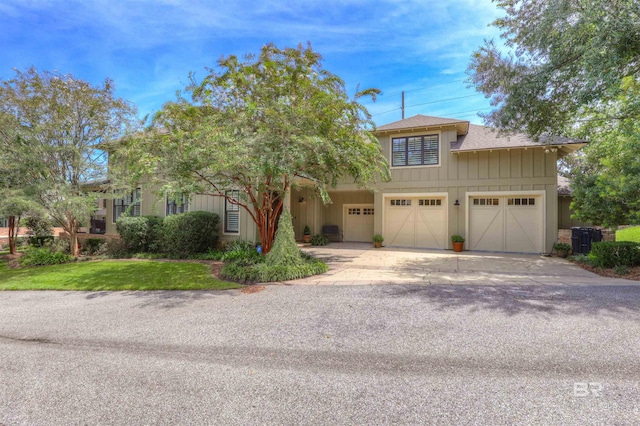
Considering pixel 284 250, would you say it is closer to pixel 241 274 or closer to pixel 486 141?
pixel 241 274

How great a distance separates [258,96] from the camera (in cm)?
791

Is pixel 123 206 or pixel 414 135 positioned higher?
pixel 414 135

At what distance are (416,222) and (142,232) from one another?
11.4m

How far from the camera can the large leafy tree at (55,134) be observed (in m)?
9.96

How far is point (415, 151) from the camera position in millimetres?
13312

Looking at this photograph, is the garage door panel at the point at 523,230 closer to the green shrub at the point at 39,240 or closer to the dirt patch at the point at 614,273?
the dirt patch at the point at 614,273

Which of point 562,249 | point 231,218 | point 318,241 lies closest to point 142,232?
point 231,218

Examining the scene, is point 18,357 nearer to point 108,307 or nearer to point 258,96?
point 108,307

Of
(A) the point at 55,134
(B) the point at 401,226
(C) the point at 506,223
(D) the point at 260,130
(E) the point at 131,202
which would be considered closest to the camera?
(D) the point at 260,130

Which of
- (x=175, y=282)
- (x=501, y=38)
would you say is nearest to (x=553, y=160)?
(x=501, y=38)

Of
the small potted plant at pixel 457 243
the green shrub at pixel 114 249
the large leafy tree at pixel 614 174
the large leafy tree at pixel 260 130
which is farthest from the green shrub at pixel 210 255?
the large leafy tree at pixel 614 174

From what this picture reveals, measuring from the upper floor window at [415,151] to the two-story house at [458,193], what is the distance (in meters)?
0.04

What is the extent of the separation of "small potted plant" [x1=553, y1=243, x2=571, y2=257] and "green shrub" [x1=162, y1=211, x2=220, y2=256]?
1275 cm

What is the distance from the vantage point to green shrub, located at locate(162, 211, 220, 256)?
1102 centimetres
